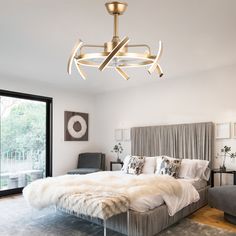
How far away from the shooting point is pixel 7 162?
5.29 meters

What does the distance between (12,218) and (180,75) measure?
13.5ft

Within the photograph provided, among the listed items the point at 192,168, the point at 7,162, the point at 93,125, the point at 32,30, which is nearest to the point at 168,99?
the point at 192,168

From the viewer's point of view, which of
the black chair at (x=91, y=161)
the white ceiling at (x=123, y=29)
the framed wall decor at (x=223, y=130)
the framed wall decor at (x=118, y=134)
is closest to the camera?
the white ceiling at (x=123, y=29)

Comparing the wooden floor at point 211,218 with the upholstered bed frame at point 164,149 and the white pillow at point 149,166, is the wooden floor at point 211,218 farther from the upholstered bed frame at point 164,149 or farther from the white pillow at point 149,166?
the white pillow at point 149,166

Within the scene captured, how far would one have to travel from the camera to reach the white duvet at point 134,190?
10.1ft

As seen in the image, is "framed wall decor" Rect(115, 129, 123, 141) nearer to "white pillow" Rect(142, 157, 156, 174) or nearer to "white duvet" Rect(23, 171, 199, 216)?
"white pillow" Rect(142, 157, 156, 174)

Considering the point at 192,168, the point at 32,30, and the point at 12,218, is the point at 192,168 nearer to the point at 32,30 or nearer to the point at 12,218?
the point at 12,218

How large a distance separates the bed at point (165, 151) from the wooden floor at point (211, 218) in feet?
0.31

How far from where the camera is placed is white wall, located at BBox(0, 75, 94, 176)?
5579 millimetres

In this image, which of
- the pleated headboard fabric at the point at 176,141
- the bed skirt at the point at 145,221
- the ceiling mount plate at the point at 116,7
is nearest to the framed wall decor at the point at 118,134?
the pleated headboard fabric at the point at 176,141

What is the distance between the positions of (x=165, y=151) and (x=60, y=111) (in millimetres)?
2784

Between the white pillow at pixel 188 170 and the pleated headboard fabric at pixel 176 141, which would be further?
the pleated headboard fabric at pixel 176 141

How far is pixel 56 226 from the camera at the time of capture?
3402mm

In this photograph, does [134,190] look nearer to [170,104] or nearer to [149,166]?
[149,166]
